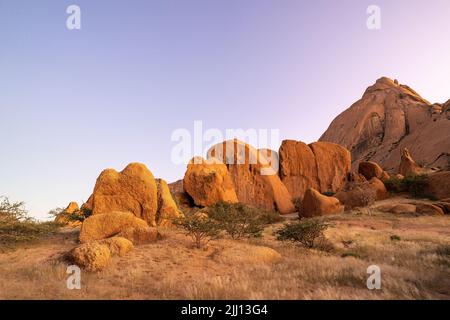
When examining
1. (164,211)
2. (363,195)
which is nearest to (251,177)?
(363,195)

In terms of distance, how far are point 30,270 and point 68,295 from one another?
352 centimetres

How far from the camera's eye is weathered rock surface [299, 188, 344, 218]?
25812mm

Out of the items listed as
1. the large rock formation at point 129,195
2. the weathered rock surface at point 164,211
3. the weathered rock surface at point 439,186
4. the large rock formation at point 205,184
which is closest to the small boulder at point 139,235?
the large rock formation at point 129,195

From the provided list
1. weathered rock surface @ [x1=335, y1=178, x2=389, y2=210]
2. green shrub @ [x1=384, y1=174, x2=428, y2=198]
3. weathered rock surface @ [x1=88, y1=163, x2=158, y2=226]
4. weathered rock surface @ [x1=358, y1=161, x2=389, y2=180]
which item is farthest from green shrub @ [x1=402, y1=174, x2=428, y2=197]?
weathered rock surface @ [x1=88, y1=163, x2=158, y2=226]

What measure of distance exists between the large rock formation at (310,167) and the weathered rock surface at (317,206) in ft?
47.0

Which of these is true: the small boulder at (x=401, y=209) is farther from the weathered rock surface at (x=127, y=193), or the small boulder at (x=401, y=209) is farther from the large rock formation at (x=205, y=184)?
the weathered rock surface at (x=127, y=193)

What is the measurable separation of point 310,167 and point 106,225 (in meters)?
33.9

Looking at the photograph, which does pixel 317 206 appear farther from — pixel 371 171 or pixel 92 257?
pixel 92 257

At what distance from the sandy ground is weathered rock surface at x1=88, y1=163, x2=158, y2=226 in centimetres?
295

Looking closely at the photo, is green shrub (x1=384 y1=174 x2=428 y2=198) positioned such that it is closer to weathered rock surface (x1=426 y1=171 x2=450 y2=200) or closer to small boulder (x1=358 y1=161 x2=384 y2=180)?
weathered rock surface (x1=426 y1=171 x2=450 y2=200)

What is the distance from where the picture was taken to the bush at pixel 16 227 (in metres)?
12.3

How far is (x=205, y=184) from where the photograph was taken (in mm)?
28453
